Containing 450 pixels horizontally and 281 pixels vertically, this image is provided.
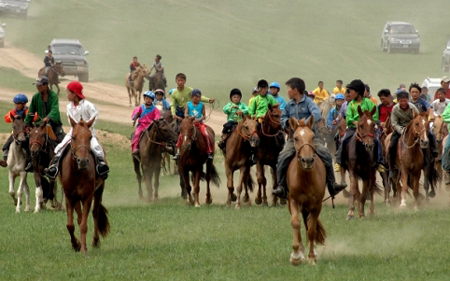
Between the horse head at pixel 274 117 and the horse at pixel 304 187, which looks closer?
the horse at pixel 304 187

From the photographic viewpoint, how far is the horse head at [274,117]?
18031 mm

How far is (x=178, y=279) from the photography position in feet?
34.3

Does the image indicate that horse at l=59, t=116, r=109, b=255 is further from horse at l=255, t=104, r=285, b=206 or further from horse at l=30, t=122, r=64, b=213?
horse at l=255, t=104, r=285, b=206

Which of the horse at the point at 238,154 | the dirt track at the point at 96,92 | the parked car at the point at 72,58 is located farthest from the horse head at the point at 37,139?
the parked car at the point at 72,58

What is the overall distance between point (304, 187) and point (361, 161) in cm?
518

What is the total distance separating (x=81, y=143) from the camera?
1216 cm

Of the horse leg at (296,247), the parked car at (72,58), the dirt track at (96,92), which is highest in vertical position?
the horse leg at (296,247)

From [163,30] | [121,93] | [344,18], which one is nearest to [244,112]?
[121,93]

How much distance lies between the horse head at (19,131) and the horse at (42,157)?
1.67 ft

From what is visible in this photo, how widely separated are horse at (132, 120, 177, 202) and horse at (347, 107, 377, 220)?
16.3 feet

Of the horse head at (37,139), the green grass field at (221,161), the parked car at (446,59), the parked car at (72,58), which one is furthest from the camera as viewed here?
the parked car at (446,59)

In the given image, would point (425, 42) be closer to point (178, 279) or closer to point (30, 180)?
point (30, 180)

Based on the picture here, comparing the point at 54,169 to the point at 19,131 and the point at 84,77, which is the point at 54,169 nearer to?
the point at 19,131

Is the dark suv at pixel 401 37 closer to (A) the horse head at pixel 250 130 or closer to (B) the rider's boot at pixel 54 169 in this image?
(A) the horse head at pixel 250 130
